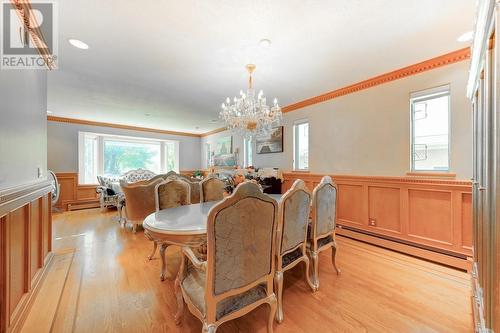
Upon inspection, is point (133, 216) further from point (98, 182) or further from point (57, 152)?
point (57, 152)

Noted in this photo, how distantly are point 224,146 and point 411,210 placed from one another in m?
5.08

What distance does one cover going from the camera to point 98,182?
19.0 ft

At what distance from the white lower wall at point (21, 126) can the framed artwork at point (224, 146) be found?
4433mm

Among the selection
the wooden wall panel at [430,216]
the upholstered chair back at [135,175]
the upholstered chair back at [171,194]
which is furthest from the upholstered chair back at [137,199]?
the wooden wall panel at [430,216]

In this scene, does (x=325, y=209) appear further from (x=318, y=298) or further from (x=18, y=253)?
(x=18, y=253)

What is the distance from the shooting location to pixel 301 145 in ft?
14.2

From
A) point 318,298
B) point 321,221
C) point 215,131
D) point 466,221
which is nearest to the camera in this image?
point 318,298

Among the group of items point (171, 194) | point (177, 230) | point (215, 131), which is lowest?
point (177, 230)

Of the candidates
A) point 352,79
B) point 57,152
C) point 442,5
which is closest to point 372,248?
point 352,79

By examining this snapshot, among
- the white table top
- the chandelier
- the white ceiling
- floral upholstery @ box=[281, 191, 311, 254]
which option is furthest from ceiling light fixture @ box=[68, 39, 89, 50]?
floral upholstery @ box=[281, 191, 311, 254]

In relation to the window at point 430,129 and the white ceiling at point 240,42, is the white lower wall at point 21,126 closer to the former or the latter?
the white ceiling at point 240,42

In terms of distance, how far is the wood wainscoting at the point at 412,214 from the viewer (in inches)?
90.9

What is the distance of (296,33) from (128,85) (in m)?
→ 2.72

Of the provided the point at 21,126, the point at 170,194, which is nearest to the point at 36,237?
the point at 21,126
